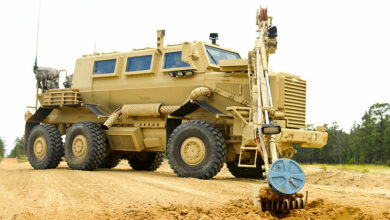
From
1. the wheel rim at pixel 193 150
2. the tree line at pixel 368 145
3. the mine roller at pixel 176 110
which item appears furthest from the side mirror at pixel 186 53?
the tree line at pixel 368 145

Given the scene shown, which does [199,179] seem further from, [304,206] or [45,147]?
[45,147]

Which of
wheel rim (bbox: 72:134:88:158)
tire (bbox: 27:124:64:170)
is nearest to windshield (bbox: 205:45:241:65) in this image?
wheel rim (bbox: 72:134:88:158)

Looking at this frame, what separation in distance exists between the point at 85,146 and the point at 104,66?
7.77 ft

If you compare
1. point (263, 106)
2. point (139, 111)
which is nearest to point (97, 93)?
point (139, 111)

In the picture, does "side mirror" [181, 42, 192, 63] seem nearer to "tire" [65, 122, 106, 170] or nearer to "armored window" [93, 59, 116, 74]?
"armored window" [93, 59, 116, 74]

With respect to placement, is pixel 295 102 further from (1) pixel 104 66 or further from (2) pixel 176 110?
(1) pixel 104 66

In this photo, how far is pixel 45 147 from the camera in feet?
47.0

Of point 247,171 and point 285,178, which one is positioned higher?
point 285,178

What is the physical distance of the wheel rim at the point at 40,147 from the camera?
566 inches

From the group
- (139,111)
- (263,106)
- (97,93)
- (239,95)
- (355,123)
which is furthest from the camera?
(355,123)

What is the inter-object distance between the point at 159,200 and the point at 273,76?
457 cm

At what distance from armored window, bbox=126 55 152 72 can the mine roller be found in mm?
26

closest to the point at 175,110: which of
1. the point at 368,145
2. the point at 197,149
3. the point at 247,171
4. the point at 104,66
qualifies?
the point at 197,149

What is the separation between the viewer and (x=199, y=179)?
1019 cm
